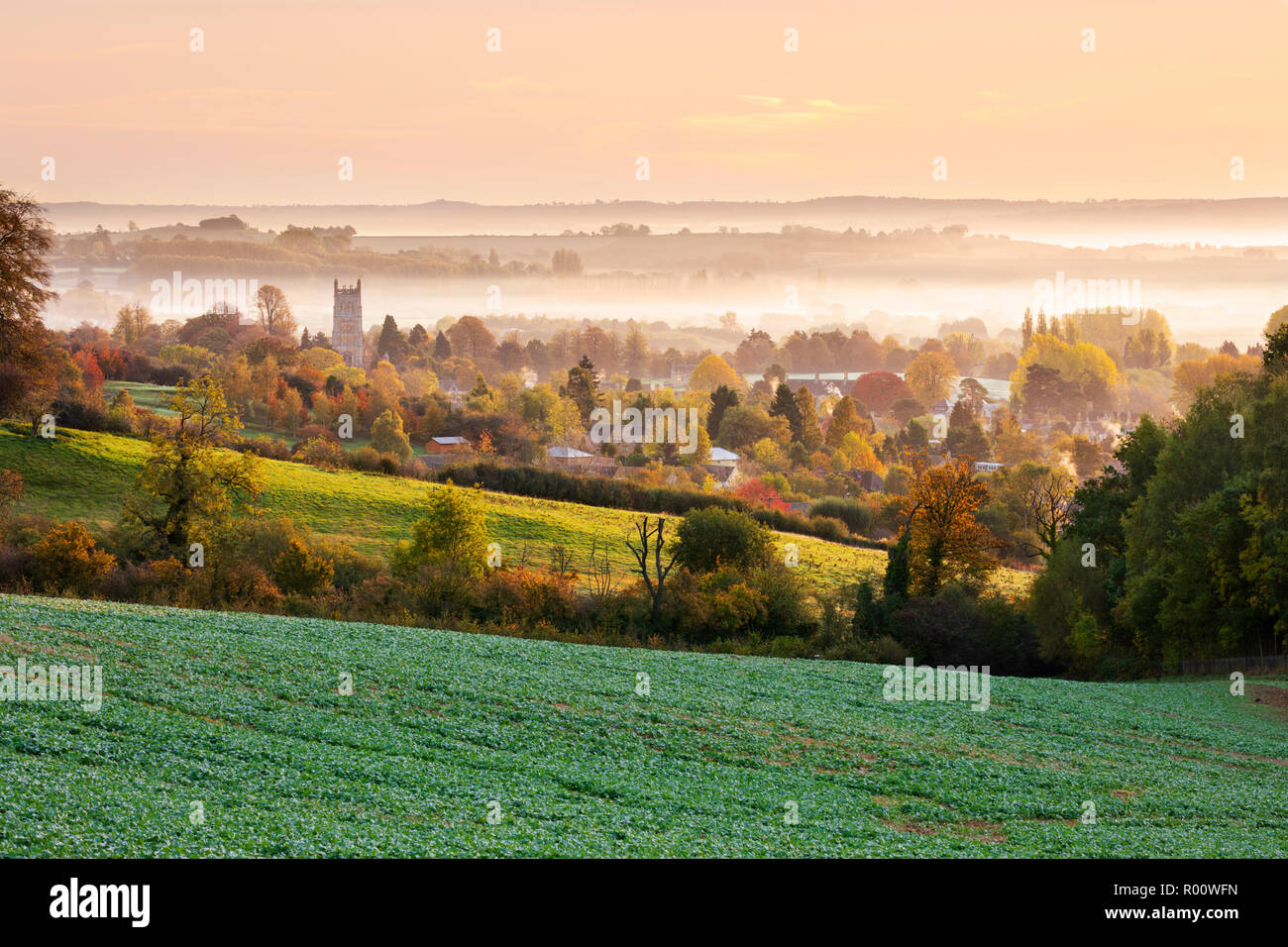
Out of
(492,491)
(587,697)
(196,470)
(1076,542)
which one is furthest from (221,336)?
(587,697)

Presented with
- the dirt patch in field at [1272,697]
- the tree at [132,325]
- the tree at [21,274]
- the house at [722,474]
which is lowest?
the dirt patch in field at [1272,697]

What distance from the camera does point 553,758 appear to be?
22.7 meters

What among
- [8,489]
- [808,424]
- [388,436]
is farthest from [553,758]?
[808,424]

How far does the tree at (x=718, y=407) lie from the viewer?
166125mm

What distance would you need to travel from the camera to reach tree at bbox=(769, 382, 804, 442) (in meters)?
167

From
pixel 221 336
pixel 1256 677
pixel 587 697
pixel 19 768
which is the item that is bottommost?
pixel 1256 677

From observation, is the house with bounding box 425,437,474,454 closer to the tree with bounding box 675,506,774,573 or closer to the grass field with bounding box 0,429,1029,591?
the grass field with bounding box 0,429,1029,591

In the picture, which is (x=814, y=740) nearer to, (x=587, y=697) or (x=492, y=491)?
(x=587, y=697)

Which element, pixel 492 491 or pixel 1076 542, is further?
pixel 492 491

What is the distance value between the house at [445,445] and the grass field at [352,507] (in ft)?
111

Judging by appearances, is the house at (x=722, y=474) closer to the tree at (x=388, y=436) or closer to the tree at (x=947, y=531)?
the tree at (x=388, y=436)

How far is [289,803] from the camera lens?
16797 mm

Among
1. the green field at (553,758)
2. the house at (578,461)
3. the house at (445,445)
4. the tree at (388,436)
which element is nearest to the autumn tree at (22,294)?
the green field at (553,758)
